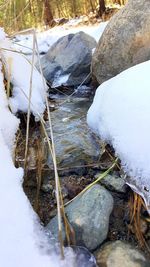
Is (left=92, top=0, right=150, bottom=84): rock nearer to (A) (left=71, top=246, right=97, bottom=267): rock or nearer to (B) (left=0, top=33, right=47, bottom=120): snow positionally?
(B) (left=0, top=33, right=47, bottom=120): snow

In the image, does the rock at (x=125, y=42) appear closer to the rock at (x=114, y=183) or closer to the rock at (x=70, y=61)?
the rock at (x=70, y=61)

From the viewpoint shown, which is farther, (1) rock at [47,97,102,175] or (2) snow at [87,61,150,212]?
(1) rock at [47,97,102,175]

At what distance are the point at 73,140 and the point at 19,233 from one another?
1501 millimetres

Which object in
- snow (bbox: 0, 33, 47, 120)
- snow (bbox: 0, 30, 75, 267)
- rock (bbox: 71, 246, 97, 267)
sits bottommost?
rock (bbox: 71, 246, 97, 267)

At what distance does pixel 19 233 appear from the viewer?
142 cm

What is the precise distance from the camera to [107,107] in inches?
88.4

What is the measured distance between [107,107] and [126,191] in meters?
0.53

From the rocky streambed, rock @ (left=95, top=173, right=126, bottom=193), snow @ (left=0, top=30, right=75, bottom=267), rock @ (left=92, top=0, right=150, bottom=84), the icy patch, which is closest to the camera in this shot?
snow @ (left=0, top=30, right=75, bottom=267)

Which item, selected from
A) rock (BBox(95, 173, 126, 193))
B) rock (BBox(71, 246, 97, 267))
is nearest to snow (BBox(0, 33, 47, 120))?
rock (BBox(95, 173, 126, 193))

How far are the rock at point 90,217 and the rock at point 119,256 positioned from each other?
55 mm

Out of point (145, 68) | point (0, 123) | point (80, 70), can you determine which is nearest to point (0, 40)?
point (0, 123)

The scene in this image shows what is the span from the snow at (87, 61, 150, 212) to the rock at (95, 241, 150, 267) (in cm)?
22

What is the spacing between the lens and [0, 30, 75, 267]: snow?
54.0 inches

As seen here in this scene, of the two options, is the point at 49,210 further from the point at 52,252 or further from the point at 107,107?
the point at 107,107
